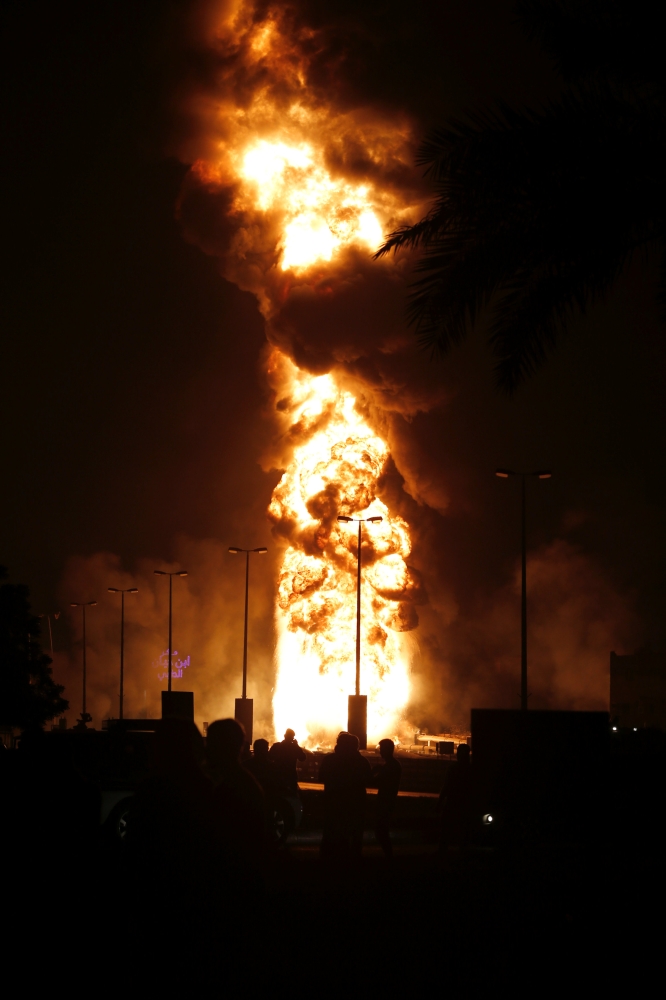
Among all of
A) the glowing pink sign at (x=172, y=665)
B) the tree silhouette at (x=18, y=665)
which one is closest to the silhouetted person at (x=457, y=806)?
the tree silhouette at (x=18, y=665)

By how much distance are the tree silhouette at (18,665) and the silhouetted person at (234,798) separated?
35.6m

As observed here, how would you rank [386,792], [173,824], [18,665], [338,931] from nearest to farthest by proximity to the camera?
[173,824] < [338,931] < [386,792] < [18,665]

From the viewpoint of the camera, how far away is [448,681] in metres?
65.4

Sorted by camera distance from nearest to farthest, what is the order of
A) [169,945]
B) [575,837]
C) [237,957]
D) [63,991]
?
[169,945], [237,957], [63,991], [575,837]

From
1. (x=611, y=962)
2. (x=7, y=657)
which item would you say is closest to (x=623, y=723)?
(x=7, y=657)

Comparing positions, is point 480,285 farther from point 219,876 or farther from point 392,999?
point 219,876

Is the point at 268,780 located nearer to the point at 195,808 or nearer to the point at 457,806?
the point at 457,806

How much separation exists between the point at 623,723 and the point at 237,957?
70633 millimetres

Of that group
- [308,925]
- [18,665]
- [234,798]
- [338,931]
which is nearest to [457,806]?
[308,925]

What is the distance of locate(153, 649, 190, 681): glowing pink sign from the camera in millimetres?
77500

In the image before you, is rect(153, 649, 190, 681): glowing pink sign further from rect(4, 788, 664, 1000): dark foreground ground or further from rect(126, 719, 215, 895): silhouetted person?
rect(126, 719, 215, 895): silhouetted person

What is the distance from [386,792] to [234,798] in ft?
34.6

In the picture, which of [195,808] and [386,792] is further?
[386,792]

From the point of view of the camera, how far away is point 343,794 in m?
13.7
